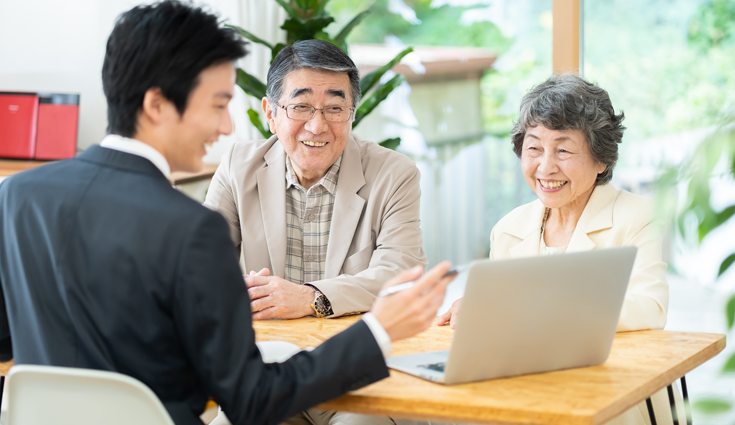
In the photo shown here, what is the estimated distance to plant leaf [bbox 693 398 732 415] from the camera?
42 centimetres

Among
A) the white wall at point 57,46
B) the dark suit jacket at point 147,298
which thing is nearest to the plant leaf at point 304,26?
the white wall at point 57,46

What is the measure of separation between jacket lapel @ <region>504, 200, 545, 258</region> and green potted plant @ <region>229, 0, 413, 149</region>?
1.21 metres

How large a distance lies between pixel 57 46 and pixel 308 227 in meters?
2.32

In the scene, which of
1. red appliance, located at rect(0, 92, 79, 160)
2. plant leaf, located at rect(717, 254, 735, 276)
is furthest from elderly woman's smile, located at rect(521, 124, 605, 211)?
red appliance, located at rect(0, 92, 79, 160)

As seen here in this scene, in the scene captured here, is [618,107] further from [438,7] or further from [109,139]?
[109,139]

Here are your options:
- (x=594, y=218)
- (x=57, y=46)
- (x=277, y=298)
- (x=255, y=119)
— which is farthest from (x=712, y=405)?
(x=57, y=46)

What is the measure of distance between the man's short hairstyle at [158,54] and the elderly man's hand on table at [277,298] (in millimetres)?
715

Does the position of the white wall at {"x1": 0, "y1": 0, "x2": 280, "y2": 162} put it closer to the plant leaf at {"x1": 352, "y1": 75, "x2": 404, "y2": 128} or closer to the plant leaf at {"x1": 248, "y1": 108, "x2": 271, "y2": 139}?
the plant leaf at {"x1": 248, "y1": 108, "x2": 271, "y2": 139}

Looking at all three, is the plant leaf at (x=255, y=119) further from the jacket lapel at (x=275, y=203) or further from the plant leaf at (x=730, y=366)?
the plant leaf at (x=730, y=366)

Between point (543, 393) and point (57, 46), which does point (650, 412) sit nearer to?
point (543, 393)

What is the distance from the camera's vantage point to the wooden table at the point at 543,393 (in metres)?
1.04

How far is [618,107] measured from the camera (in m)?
3.08

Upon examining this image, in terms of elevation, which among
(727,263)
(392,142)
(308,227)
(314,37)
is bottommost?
(727,263)

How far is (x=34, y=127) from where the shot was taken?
3350 mm
